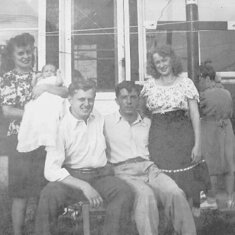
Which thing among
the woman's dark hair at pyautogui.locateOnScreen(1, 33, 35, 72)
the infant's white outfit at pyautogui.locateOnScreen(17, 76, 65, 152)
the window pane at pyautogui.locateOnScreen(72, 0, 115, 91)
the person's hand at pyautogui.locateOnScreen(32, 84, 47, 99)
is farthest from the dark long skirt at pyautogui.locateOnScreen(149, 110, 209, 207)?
the woman's dark hair at pyautogui.locateOnScreen(1, 33, 35, 72)

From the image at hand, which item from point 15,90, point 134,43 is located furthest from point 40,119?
point 134,43

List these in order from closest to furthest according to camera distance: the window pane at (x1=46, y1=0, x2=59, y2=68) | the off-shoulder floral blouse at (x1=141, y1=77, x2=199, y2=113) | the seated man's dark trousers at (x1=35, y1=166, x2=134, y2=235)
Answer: the seated man's dark trousers at (x1=35, y1=166, x2=134, y2=235), the off-shoulder floral blouse at (x1=141, y1=77, x2=199, y2=113), the window pane at (x1=46, y1=0, x2=59, y2=68)

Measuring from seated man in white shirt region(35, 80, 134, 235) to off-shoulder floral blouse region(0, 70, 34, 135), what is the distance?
1.05 feet

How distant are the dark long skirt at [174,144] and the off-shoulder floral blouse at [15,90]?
87cm

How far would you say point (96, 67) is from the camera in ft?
9.68

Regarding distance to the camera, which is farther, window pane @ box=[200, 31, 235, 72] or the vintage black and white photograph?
window pane @ box=[200, 31, 235, 72]

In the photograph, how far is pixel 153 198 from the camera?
266 centimetres

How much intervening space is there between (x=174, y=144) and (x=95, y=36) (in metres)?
0.91

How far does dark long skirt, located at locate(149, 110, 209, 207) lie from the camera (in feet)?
9.27

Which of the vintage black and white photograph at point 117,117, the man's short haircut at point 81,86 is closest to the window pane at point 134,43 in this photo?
the vintage black and white photograph at point 117,117

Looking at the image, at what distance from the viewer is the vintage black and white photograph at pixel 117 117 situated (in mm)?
2664

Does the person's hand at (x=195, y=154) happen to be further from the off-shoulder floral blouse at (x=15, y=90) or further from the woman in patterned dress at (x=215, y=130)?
the off-shoulder floral blouse at (x=15, y=90)

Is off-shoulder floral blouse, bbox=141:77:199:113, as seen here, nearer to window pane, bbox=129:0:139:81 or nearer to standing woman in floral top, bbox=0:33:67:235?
window pane, bbox=129:0:139:81

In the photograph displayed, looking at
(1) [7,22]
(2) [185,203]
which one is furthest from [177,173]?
(1) [7,22]
